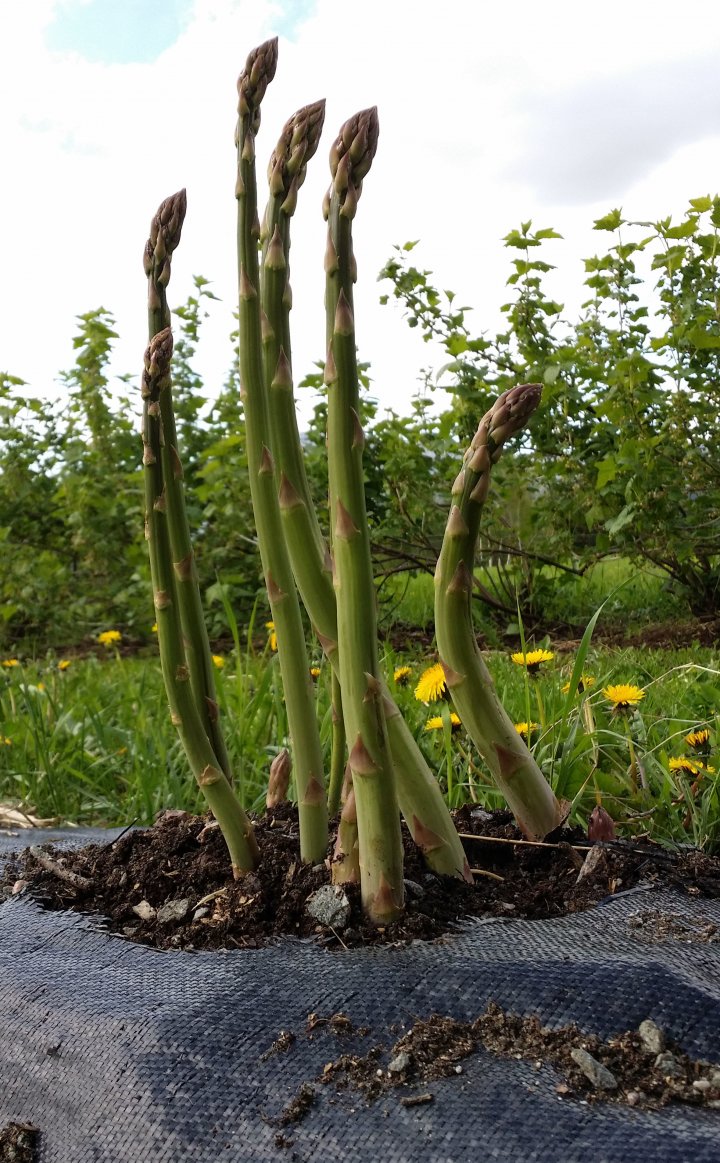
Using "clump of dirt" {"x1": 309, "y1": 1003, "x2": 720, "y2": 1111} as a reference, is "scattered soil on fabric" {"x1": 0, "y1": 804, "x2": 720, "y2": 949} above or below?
above

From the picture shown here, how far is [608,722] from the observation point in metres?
2.20

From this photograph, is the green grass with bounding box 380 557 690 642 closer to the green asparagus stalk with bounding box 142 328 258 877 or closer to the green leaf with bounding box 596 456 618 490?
the green leaf with bounding box 596 456 618 490

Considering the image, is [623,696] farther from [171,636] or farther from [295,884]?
[171,636]

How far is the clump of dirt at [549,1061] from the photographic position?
92 centimetres

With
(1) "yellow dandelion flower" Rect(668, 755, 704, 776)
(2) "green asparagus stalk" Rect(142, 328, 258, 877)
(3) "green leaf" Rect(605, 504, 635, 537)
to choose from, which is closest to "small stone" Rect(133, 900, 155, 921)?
(2) "green asparagus stalk" Rect(142, 328, 258, 877)

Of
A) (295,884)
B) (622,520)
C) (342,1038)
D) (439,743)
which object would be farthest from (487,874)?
(622,520)

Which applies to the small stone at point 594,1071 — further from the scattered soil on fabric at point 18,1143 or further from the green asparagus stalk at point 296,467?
the scattered soil on fabric at point 18,1143

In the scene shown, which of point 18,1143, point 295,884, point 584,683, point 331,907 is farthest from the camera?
point 584,683

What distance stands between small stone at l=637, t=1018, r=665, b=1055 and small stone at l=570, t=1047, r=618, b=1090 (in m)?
0.05

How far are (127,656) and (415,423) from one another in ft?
6.47

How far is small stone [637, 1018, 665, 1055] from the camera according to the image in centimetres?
97

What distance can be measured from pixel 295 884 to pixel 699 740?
98 centimetres

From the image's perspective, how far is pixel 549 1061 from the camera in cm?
96

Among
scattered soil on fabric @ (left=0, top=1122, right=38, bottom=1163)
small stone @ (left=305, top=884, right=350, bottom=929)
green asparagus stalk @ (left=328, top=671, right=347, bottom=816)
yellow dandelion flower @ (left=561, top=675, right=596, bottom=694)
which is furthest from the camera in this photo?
yellow dandelion flower @ (left=561, top=675, right=596, bottom=694)
